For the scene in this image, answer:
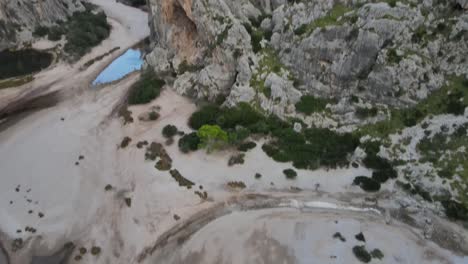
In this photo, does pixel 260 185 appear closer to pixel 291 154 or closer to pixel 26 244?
pixel 291 154

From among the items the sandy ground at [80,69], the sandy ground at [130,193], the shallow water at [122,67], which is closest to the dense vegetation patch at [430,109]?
the sandy ground at [130,193]

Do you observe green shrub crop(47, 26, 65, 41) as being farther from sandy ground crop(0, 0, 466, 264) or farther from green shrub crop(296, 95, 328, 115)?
green shrub crop(296, 95, 328, 115)

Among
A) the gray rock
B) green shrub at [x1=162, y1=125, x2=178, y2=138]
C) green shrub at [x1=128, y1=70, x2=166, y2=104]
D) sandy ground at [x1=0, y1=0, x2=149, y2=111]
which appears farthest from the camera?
the gray rock

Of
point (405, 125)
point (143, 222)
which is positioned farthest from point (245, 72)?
point (143, 222)

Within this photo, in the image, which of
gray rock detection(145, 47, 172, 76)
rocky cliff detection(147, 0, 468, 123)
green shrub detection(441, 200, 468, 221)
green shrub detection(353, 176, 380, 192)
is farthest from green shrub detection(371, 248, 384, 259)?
gray rock detection(145, 47, 172, 76)

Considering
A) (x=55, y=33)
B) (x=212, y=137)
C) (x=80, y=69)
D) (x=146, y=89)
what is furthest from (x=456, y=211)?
(x=55, y=33)

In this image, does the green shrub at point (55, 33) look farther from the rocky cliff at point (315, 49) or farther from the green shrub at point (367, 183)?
the green shrub at point (367, 183)

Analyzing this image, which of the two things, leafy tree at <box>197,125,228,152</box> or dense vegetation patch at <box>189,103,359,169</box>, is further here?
leafy tree at <box>197,125,228,152</box>
